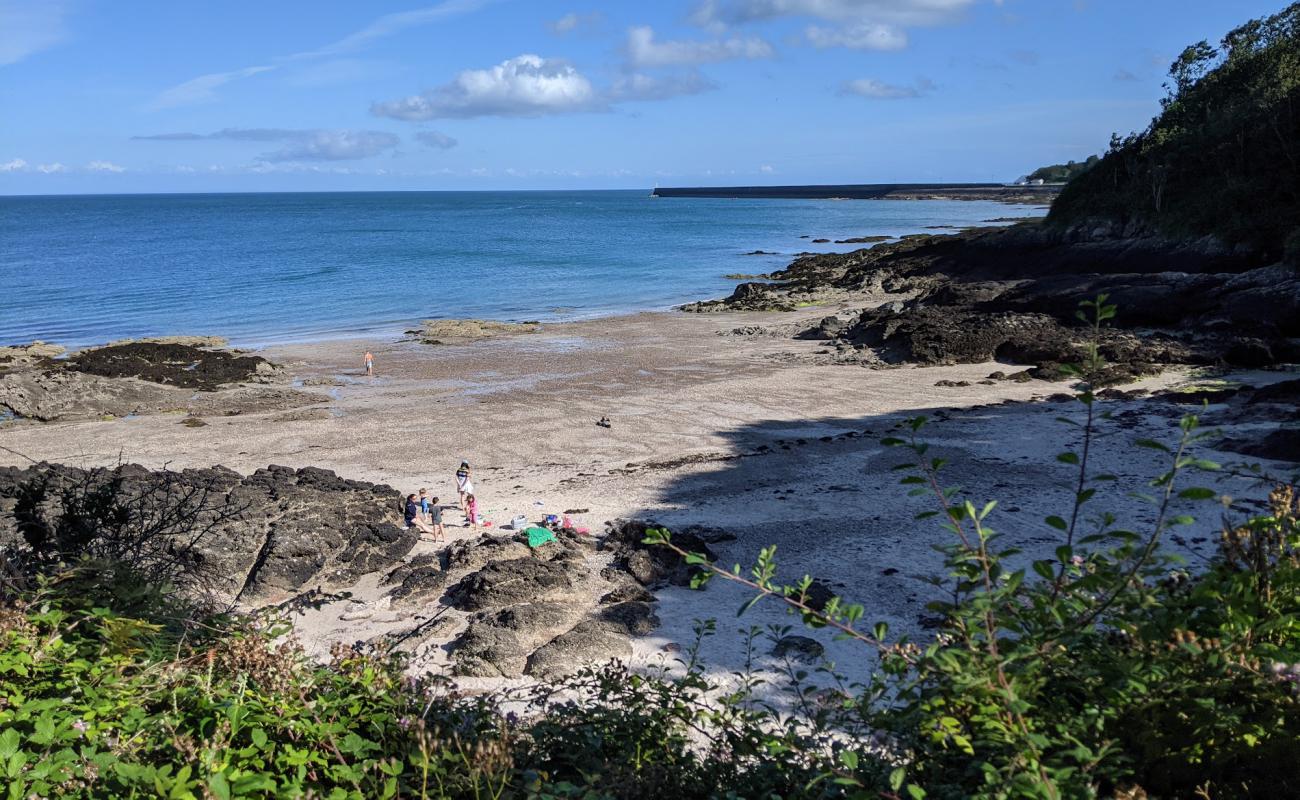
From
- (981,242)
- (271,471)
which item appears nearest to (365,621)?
(271,471)

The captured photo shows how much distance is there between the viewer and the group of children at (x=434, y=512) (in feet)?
43.0

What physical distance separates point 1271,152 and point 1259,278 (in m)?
12.6

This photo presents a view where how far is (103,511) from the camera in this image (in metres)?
6.89

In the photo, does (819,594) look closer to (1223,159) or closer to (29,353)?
(29,353)

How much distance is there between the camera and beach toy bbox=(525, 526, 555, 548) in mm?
12008

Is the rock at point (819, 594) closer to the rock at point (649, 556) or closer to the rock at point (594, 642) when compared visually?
the rock at point (649, 556)

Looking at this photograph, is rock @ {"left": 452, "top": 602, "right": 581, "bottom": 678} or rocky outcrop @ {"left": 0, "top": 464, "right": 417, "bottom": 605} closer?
rock @ {"left": 452, "top": 602, "right": 581, "bottom": 678}

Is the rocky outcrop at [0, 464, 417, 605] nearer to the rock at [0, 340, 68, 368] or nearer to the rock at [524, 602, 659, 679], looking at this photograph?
the rock at [524, 602, 659, 679]

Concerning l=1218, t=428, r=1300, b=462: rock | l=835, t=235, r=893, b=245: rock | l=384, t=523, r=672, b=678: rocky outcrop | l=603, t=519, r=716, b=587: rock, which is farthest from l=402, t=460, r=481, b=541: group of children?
l=835, t=235, r=893, b=245: rock

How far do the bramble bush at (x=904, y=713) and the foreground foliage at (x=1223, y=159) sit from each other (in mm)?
30219

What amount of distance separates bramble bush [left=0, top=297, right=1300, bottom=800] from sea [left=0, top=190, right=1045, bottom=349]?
3300 centimetres

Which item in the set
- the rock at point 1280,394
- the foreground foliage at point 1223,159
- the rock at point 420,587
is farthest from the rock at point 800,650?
the foreground foliage at point 1223,159

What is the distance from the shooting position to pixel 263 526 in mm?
11992

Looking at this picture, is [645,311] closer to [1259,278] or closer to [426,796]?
[1259,278]
